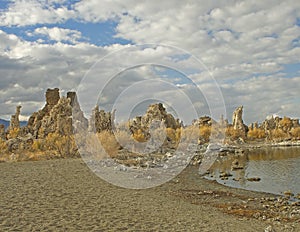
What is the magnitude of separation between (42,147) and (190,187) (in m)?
38.1

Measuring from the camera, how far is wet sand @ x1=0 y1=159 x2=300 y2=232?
15.5 metres

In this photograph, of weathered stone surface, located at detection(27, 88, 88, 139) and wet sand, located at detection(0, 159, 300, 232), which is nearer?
wet sand, located at detection(0, 159, 300, 232)

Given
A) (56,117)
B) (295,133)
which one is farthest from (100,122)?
(295,133)

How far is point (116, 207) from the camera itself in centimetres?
1905

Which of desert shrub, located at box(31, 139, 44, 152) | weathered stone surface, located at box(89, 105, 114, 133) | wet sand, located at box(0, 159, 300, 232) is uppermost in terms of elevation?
weathered stone surface, located at box(89, 105, 114, 133)

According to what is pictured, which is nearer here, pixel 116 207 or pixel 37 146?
pixel 116 207

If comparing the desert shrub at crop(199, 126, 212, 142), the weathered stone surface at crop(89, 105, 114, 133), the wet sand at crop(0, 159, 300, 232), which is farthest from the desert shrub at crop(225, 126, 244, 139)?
the wet sand at crop(0, 159, 300, 232)

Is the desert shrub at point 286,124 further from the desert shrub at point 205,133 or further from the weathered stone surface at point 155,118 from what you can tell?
the weathered stone surface at point 155,118

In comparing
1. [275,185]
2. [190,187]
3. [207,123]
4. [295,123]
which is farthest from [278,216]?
[295,123]

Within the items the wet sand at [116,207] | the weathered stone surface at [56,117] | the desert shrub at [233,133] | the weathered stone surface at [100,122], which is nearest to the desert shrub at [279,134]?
the desert shrub at [233,133]

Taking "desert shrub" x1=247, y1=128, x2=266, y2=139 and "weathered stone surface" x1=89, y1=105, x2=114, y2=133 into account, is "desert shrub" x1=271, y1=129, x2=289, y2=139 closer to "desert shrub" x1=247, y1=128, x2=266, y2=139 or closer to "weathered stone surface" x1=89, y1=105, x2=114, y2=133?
"desert shrub" x1=247, y1=128, x2=266, y2=139

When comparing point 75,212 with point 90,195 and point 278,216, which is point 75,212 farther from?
point 278,216

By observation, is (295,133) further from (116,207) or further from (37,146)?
(116,207)

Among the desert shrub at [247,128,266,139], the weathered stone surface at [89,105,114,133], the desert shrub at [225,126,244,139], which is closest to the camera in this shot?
the weathered stone surface at [89,105,114,133]
